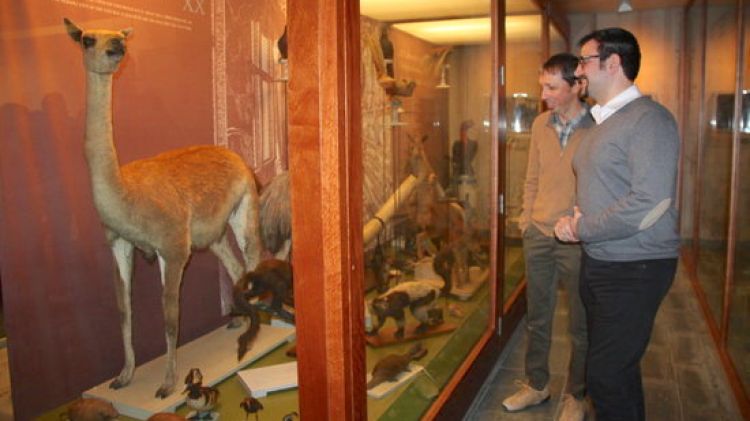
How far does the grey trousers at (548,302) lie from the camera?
9.64 ft

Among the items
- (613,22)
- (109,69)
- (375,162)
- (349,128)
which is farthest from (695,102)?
(109,69)

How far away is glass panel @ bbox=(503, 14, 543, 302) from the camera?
416cm

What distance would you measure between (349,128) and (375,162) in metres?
0.47

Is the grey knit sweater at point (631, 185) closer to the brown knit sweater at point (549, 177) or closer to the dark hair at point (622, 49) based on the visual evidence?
the dark hair at point (622, 49)

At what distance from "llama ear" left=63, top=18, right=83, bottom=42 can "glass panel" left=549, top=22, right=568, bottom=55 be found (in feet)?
17.0

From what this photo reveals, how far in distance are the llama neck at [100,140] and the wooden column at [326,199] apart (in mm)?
434

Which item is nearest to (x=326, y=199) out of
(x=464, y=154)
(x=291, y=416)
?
(x=291, y=416)

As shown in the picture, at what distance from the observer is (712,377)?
358cm

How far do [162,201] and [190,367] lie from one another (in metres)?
0.44

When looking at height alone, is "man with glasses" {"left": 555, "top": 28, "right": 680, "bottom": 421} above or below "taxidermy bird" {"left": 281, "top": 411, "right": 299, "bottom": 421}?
above

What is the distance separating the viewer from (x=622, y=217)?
6.50 ft

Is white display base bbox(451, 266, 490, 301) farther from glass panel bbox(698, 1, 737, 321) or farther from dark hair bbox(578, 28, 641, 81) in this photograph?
dark hair bbox(578, 28, 641, 81)

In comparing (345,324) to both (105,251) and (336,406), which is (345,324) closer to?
(336,406)

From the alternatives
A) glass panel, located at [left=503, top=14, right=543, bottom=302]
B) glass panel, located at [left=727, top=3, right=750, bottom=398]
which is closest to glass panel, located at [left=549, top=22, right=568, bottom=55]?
glass panel, located at [left=503, top=14, right=543, bottom=302]
